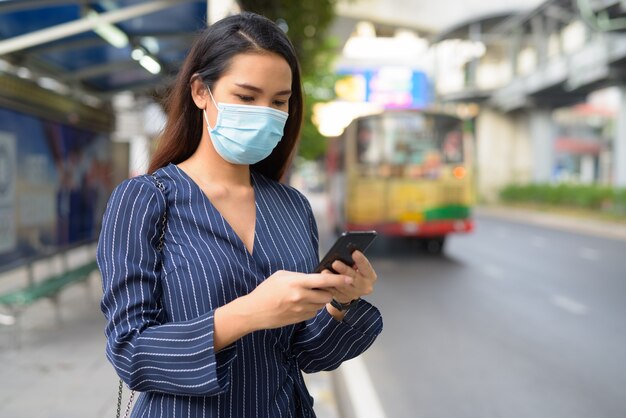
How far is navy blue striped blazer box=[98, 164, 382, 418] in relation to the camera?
1.42m

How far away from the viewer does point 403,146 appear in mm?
15328

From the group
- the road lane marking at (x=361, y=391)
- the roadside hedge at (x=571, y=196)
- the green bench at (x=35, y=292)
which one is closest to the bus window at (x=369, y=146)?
the green bench at (x=35, y=292)

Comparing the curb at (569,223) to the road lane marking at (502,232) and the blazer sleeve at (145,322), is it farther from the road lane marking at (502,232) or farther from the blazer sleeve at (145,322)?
the blazer sleeve at (145,322)

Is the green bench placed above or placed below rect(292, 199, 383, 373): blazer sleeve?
below

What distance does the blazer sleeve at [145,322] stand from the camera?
1.41m

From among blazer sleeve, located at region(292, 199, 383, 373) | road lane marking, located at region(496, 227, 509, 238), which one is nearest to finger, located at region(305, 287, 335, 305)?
blazer sleeve, located at region(292, 199, 383, 373)

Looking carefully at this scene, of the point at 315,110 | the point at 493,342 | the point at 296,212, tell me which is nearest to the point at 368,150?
the point at 315,110

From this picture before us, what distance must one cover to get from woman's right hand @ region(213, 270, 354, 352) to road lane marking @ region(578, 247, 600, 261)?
47.5ft

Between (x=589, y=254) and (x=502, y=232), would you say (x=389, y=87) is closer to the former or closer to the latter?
(x=502, y=232)

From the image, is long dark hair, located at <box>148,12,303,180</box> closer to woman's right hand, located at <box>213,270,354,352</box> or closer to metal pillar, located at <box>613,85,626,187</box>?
woman's right hand, located at <box>213,270,354,352</box>

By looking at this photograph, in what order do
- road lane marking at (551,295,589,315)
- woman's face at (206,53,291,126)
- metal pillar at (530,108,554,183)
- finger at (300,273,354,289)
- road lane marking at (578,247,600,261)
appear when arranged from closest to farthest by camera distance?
1. finger at (300,273,354,289)
2. woman's face at (206,53,291,126)
3. road lane marking at (551,295,589,315)
4. road lane marking at (578,247,600,261)
5. metal pillar at (530,108,554,183)

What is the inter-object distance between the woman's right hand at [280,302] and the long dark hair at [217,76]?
0.54 meters

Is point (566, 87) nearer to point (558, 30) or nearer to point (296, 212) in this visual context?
point (558, 30)

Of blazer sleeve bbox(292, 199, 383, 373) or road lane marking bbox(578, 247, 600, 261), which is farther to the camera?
road lane marking bbox(578, 247, 600, 261)
